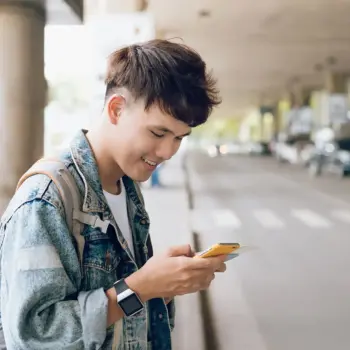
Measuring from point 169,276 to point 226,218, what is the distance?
40.9ft

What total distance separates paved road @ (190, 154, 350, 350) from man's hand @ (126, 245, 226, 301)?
2.24 ft

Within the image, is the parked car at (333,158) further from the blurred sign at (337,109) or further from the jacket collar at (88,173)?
the jacket collar at (88,173)

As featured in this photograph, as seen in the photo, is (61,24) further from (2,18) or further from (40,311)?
(40,311)

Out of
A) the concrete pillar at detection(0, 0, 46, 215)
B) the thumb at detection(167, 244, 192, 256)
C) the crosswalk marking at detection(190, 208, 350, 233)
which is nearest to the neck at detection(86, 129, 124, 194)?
the thumb at detection(167, 244, 192, 256)

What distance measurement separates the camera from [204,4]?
930 inches

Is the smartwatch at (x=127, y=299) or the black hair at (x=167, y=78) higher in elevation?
the black hair at (x=167, y=78)

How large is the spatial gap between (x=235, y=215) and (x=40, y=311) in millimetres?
13392

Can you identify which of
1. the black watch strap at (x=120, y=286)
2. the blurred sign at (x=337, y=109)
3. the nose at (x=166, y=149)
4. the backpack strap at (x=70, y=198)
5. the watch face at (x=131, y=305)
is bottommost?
the blurred sign at (x=337, y=109)

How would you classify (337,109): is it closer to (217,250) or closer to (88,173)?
(217,250)

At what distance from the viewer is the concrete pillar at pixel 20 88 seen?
199 inches

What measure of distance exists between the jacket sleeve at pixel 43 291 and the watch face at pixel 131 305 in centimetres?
6

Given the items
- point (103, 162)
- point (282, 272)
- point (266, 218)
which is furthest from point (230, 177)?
point (103, 162)

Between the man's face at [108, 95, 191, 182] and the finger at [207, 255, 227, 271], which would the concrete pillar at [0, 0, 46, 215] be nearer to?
the man's face at [108, 95, 191, 182]

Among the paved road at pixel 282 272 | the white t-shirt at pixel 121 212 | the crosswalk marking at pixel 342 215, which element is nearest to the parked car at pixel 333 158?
the paved road at pixel 282 272
